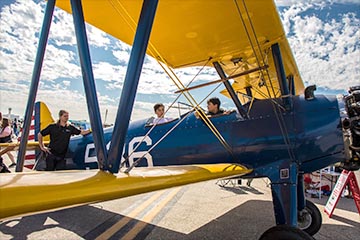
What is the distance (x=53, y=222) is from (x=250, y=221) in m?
2.82

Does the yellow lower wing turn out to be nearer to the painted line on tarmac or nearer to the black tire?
the black tire

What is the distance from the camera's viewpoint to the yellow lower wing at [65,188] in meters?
0.98

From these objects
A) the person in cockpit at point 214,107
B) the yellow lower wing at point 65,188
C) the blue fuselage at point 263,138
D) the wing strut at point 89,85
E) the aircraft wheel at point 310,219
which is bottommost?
the aircraft wheel at point 310,219

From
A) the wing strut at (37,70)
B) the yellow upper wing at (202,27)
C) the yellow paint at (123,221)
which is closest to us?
the wing strut at (37,70)

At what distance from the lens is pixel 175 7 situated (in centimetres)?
267

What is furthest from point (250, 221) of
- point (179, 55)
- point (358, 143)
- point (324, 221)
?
point (179, 55)

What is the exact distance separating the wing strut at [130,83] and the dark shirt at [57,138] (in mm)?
3020

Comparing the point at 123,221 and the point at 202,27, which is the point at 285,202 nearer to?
the point at 202,27

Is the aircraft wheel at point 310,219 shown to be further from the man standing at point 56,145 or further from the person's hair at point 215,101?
the man standing at point 56,145

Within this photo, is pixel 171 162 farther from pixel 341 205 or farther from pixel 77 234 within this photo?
pixel 341 205

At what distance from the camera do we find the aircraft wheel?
139 inches

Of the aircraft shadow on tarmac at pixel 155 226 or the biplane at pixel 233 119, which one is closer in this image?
the biplane at pixel 233 119

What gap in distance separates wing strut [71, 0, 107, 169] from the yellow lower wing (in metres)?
0.18

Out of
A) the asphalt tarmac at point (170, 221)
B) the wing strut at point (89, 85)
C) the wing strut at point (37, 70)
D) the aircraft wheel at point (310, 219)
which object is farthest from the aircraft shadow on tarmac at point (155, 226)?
the wing strut at point (89, 85)
